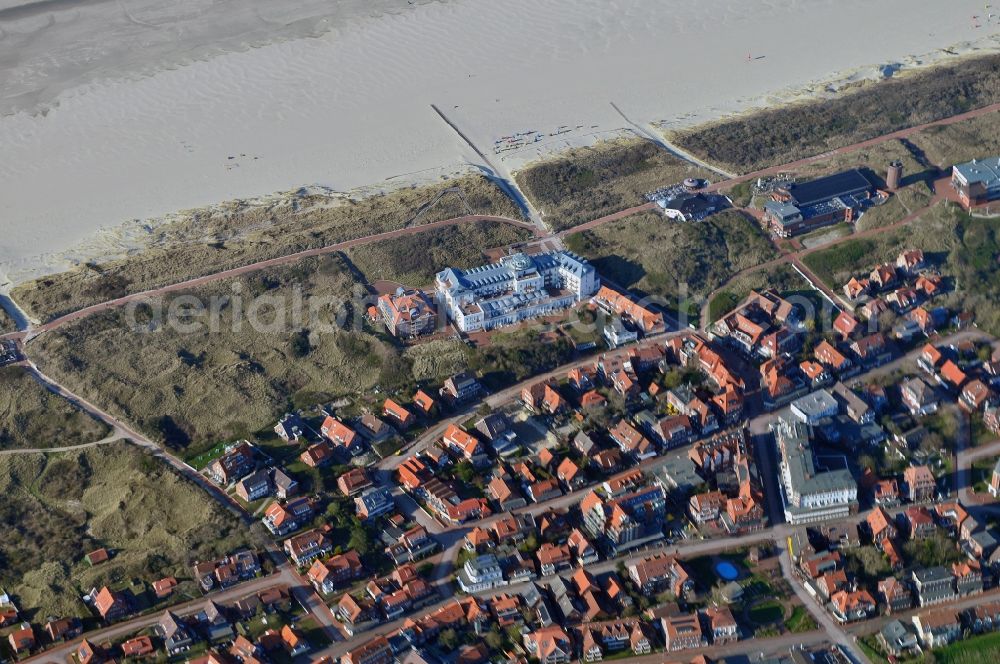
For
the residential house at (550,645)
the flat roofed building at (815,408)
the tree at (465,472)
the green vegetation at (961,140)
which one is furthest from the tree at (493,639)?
the green vegetation at (961,140)

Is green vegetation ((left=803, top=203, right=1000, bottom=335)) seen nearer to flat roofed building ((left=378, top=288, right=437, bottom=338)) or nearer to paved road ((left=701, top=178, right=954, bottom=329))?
paved road ((left=701, top=178, right=954, bottom=329))

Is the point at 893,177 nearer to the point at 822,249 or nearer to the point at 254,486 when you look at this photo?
the point at 822,249

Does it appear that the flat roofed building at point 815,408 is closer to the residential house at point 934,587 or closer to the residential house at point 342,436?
the residential house at point 934,587

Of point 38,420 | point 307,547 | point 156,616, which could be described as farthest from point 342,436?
point 38,420

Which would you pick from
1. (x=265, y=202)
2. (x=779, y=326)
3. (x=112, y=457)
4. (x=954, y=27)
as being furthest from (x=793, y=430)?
(x=954, y=27)

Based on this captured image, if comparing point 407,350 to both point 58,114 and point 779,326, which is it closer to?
point 779,326
